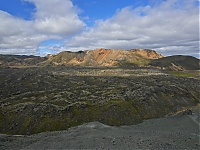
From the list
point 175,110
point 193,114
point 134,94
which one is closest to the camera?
point 193,114

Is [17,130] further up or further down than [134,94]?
further down

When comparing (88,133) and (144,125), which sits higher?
(88,133)

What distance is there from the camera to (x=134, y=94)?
7862cm

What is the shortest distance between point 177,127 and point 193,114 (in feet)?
54.4

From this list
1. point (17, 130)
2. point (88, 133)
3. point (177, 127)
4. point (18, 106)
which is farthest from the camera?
point (18, 106)

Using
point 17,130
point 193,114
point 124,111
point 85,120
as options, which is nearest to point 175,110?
point 193,114

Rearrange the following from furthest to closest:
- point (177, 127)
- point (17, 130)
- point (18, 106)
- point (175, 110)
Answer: point (175, 110), point (18, 106), point (177, 127), point (17, 130)

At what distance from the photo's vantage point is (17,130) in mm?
51125

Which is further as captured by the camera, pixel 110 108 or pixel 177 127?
pixel 110 108

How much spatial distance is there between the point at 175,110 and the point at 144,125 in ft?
73.8

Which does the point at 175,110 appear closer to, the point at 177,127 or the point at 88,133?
the point at 177,127

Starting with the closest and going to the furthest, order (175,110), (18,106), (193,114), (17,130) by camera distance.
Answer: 1. (17,130)
2. (18,106)
3. (193,114)
4. (175,110)

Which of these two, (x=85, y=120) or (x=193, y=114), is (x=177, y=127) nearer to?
(x=193, y=114)

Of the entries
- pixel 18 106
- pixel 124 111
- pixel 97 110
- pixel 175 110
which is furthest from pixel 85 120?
pixel 175 110
